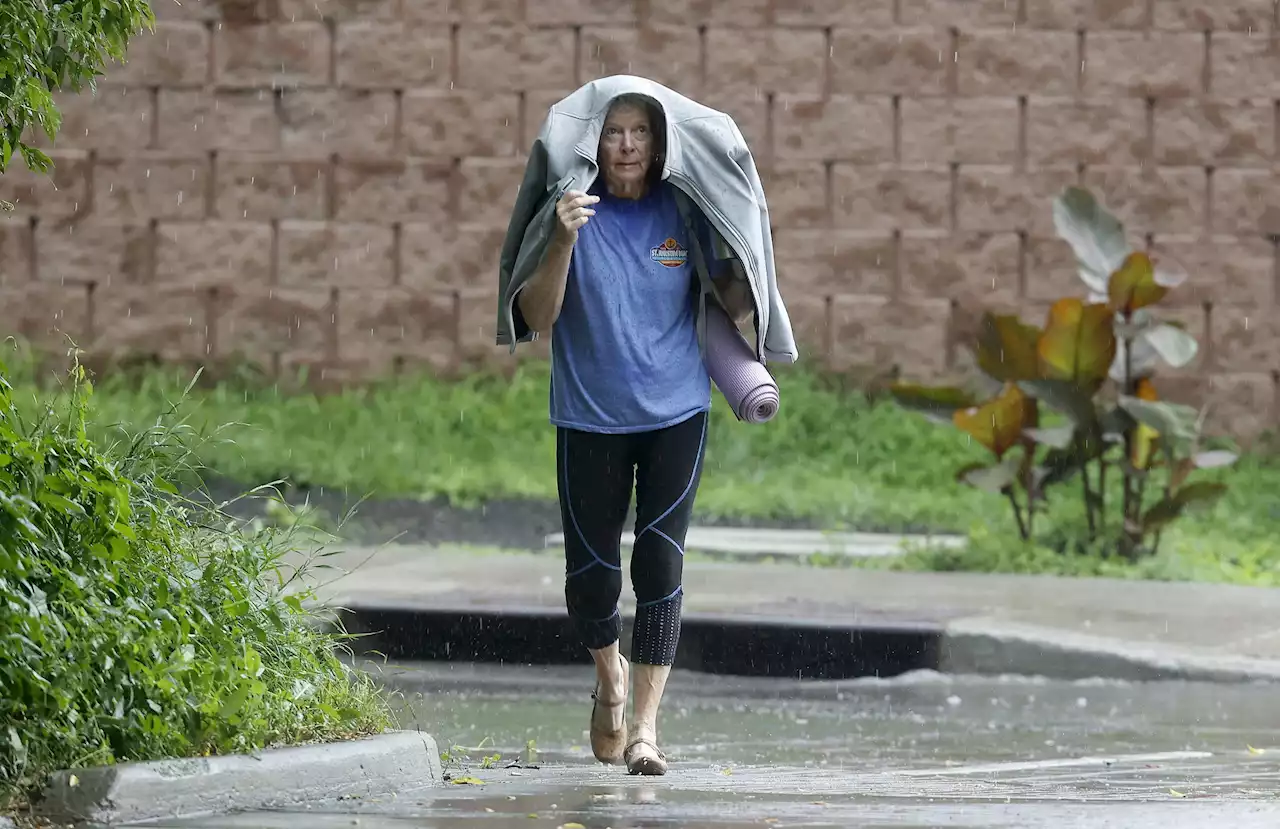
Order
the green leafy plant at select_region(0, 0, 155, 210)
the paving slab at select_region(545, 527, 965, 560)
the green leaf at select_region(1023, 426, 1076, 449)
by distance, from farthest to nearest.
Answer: the paving slab at select_region(545, 527, 965, 560)
the green leaf at select_region(1023, 426, 1076, 449)
the green leafy plant at select_region(0, 0, 155, 210)

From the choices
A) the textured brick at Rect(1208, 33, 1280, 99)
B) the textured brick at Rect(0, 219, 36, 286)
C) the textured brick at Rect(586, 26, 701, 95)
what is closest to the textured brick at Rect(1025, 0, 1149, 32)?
the textured brick at Rect(1208, 33, 1280, 99)

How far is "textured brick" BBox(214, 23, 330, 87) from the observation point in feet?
41.8

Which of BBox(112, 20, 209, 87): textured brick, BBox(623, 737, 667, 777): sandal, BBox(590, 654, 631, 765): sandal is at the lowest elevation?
BBox(590, 654, 631, 765): sandal

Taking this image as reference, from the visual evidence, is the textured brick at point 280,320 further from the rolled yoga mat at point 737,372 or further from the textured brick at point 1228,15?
the rolled yoga mat at point 737,372

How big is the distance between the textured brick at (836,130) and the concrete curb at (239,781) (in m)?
7.93

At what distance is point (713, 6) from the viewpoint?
12586mm

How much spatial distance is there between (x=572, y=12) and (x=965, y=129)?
2366 millimetres

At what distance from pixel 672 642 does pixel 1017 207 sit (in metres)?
7.26

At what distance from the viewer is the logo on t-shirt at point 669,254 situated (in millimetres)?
5566

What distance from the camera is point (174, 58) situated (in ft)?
41.8

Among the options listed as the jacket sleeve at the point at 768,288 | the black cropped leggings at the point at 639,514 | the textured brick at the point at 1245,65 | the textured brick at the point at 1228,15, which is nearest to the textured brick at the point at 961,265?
the textured brick at the point at 1245,65

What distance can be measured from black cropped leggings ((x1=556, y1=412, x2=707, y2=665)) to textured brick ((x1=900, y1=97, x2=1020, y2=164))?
709 cm

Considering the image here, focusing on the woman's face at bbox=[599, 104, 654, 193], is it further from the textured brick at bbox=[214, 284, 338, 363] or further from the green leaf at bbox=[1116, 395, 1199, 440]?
the textured brick at bbox=[214, 284, 338, 363]

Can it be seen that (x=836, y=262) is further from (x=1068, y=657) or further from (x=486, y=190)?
(x=1068, y=657)
